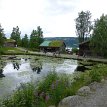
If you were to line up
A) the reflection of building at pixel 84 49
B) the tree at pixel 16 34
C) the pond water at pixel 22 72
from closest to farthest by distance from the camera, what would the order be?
the pond water at pixel 22 72, the reflection of building at pixel 84 49, the tree at pixel 16 34

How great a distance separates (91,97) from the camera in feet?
50.5

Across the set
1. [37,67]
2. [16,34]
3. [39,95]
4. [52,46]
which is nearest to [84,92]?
[39,95]

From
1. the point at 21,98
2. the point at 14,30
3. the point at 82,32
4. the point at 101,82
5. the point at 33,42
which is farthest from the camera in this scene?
the point at 14,30

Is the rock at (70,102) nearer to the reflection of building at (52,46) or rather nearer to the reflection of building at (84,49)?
the reflection of building at (84,49)

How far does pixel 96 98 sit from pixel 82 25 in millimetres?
79035

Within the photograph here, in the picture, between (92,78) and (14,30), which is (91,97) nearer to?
(92,78)

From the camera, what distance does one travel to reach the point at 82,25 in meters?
92.8

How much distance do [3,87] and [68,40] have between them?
166m

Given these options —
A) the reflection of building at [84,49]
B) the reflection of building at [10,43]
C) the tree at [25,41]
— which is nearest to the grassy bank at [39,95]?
the reflection of building at [84,49]

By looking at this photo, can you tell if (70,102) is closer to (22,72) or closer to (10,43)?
(22,72)

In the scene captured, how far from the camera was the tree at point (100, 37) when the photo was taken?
61812 millimetres

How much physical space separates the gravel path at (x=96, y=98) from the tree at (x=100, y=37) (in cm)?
4410

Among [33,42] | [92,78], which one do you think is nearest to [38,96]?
[92,78]

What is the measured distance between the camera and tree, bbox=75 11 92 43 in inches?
3642
